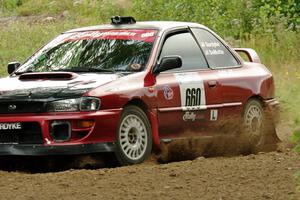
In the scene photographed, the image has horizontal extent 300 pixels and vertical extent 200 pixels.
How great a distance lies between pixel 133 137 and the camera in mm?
11070

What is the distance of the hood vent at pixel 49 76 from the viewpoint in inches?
440

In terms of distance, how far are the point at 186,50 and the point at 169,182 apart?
3441mm

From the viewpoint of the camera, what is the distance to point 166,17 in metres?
26.3

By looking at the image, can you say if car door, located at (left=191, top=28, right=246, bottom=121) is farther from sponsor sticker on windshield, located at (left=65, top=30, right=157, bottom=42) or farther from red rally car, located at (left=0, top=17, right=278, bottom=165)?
sponsor sticker on windshield, located at (left=65, top=30, right=157, bottom=42)

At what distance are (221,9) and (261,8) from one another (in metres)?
1.29

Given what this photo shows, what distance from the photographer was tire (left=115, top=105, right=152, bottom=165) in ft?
35.8

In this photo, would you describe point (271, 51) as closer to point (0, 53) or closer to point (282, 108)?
point (0, 53)

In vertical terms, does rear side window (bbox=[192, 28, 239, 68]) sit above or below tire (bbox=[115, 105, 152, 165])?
above

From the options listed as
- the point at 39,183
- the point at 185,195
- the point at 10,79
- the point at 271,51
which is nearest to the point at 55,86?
the point at 10,79

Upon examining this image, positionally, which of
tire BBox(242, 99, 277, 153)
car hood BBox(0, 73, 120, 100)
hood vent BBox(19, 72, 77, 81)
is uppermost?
hood vent BBox(19, 72, 77, 81)

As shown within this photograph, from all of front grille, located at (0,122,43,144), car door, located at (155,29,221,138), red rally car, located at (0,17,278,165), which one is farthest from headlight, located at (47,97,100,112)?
car door, located at (155,29,221,138)

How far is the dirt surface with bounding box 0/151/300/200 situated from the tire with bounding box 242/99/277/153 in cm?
232

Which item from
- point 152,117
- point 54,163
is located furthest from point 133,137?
point 54,163

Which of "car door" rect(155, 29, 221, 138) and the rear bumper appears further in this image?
"car door" rect(155, 29, 221, 138)
